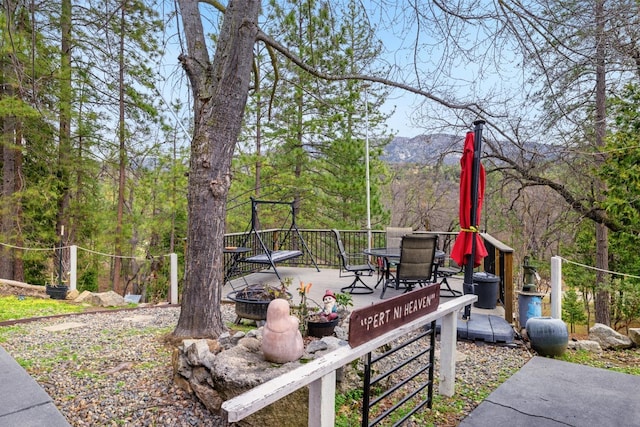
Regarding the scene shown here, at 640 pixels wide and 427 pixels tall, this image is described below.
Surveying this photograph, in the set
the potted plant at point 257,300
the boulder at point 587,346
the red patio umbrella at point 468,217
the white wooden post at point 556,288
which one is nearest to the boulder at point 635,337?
the boulder at point 587,346

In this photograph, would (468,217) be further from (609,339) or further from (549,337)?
(609,339)

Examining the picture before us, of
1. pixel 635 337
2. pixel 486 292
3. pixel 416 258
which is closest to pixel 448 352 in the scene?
pixel 416 258

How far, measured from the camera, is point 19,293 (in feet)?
25.4

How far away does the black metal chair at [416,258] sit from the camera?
16.1 ft

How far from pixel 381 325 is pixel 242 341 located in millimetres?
1196

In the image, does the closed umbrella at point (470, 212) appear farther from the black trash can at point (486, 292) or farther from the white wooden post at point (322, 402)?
the white wooden post at point (322, 402)

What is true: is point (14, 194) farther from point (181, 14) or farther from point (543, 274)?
point (543, 274)

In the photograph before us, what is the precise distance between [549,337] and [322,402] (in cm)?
299

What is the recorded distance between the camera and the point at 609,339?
14.0ft

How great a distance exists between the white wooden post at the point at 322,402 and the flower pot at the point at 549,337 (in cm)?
290

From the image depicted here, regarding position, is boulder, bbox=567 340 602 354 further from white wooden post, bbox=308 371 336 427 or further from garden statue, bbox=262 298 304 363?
white wooden post, bbox=308 371 336 427

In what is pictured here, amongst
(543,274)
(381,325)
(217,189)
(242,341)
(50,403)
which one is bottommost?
(543,274)

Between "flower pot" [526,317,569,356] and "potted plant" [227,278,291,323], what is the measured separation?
2329 mm

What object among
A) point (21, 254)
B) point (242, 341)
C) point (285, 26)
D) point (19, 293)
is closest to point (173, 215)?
point (21, 254)
